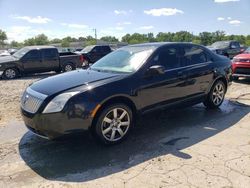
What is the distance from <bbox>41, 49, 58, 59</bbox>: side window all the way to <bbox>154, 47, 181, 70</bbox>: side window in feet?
36.5

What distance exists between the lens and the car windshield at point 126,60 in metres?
5.25

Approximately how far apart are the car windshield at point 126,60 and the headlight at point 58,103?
4.18ft

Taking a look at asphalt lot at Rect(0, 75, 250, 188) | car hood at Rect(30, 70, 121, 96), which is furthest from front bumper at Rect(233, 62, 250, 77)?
car hood at Rect(30, 70, 121, 96)

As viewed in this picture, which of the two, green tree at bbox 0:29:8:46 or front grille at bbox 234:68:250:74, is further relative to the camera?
green tree at bbox 0:29:8:46

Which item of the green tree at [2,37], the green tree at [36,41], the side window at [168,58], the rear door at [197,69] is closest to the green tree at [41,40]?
the green tree at [36,41]

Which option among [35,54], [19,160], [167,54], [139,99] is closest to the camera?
[19,160]

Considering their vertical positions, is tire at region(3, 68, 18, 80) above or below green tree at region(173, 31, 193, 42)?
below

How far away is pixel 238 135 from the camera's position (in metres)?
5.15

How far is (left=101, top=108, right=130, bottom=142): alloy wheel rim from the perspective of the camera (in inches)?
181

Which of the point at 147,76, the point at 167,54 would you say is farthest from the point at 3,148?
the point at 167,54

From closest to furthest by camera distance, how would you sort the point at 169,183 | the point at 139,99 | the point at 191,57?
the point at 169,183 → the point at 139,99 → the point at 191,57

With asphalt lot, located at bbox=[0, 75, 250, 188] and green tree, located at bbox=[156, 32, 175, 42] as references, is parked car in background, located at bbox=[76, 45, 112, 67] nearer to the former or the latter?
asphalt lot, located at bbox=[0, 75, 250, 188]

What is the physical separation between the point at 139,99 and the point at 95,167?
4.89 feet

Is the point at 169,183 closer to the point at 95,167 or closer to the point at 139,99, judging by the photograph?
the point at 95,167
